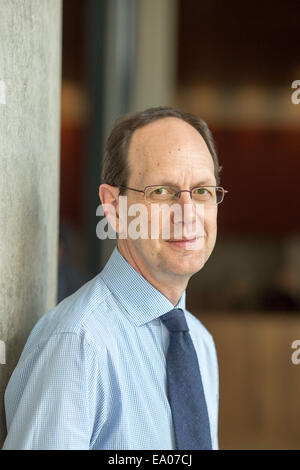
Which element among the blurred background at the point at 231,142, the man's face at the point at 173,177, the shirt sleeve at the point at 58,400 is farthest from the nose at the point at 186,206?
the blurred background at the point at 231,142

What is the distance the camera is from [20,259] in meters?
1.19

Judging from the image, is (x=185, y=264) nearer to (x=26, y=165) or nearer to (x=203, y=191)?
(x=203, y=191)

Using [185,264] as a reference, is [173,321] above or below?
below

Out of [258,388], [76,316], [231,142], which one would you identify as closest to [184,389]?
[76,316]

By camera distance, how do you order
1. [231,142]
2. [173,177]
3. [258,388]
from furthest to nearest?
[231,142], [258,388], [173,177]

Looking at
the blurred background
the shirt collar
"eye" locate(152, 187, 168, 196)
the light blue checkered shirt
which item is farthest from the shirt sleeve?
the blurred background

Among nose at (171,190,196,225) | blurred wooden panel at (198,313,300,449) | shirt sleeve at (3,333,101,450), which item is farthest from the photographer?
blurred wooden panel at (198,313,300,449)

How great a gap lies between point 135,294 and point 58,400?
25 cm

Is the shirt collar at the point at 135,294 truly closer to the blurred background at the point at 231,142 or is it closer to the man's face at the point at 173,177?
the man's face at the point at 173,177

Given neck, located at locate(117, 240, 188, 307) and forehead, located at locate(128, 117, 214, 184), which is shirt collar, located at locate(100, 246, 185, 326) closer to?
neck, located at locate(117, 240, 188, 307)

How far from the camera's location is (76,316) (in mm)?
1062

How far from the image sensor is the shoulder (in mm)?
1039

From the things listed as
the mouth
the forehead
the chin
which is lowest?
the chin

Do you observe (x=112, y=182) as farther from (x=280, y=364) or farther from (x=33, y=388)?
(x=280, y=364)
